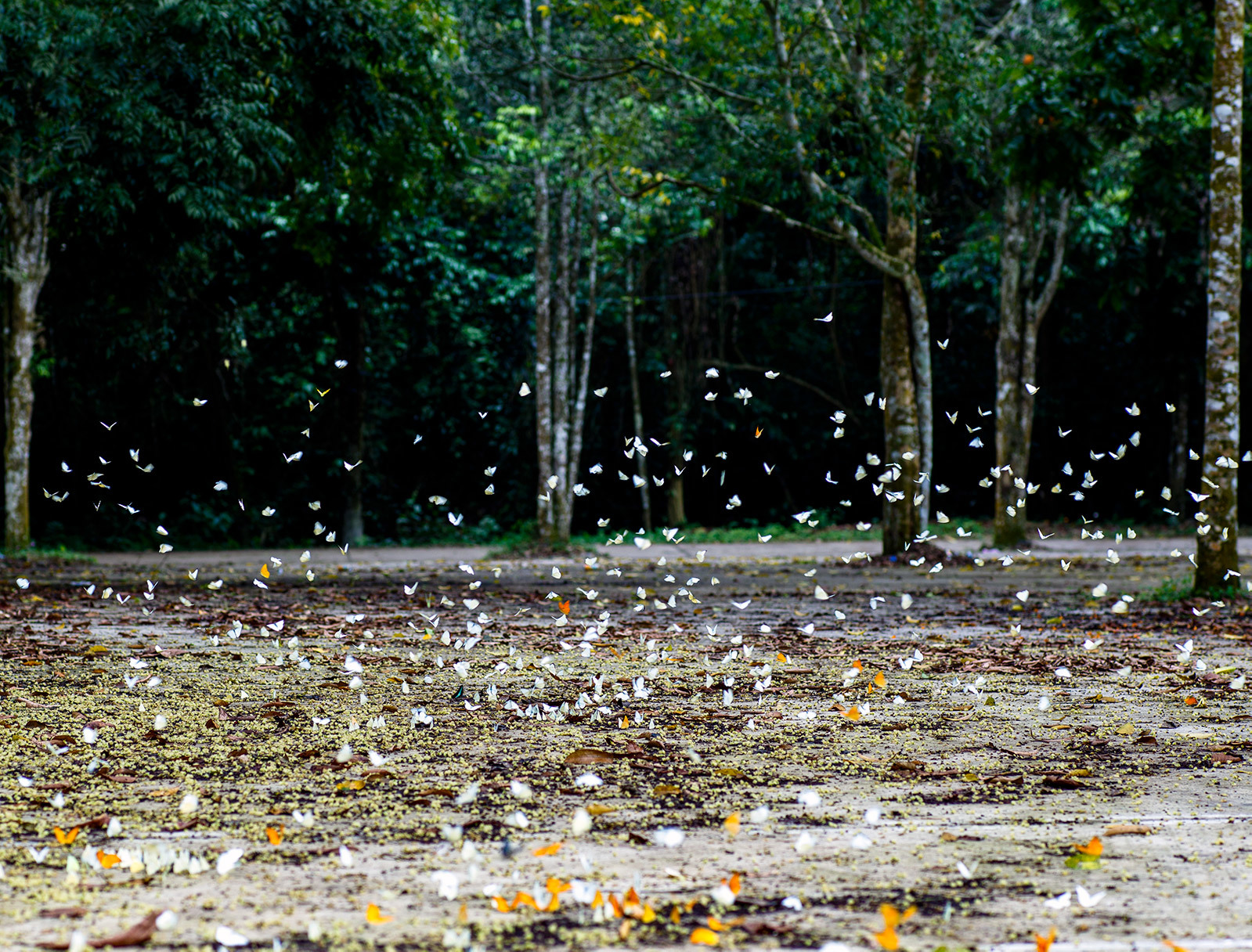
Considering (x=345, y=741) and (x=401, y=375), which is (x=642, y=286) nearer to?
(x=401, y=375)

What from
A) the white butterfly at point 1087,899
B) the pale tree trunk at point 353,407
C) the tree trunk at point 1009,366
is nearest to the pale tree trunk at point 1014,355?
the tree trunk at point 1009,366

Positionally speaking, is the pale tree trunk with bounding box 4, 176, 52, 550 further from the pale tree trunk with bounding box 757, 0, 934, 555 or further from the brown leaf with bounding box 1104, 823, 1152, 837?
the brown leaf with bounding box 1104, 823, 1152, 837

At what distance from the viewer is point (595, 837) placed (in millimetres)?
3998

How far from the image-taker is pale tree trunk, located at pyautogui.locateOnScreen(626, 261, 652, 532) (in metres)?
25.9

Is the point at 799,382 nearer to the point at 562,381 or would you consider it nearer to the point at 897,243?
the point at 562,381

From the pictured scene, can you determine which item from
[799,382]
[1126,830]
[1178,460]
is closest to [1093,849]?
[1126,830]

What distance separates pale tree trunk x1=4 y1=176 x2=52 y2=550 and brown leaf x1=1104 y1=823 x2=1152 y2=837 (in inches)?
611

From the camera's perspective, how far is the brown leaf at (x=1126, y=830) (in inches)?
160

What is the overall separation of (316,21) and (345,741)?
36.6 ft

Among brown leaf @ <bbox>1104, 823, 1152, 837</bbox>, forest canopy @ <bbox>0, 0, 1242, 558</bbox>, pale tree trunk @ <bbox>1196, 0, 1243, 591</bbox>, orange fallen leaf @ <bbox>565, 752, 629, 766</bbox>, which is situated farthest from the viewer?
forest canopy @ <bbox>0, 0, 1242, 558</bbox>

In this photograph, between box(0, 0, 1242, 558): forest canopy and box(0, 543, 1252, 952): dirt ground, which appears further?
box(0, 0, 1242, 558): forest canopy

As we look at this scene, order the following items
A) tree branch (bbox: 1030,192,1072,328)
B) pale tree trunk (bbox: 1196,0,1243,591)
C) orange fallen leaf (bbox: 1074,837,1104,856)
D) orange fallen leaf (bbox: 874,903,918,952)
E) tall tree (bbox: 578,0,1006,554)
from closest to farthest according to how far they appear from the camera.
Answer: orange fallen leaf (bbox: 874,903,918,952) → orange fallen leaf (bbox: 1074,837,1104,856) → pale tree trunk (bbox: 1196,0,1243,591) → tall tree (bbox: 578,0,1006,554) → tree branch (bbox: 1030,192,1072,328)

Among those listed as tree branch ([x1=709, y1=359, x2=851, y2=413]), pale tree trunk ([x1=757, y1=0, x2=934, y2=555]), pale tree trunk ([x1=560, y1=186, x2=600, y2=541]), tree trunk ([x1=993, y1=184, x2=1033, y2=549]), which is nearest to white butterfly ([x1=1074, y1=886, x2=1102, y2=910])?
pale tree trunk ([x1=757, y1=0, x2=934, y2=555])

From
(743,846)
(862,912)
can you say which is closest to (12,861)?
(743,846)
